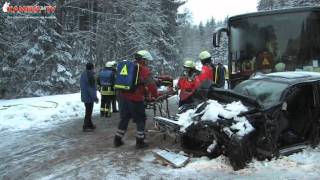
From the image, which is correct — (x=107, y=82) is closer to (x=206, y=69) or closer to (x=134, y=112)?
(x=206, y=69)

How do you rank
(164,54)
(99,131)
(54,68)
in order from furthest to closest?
(164,54) < (54,68) < (99,131)

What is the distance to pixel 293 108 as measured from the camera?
8617mm

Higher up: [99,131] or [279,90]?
[279,90]

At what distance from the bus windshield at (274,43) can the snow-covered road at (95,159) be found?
125 inches

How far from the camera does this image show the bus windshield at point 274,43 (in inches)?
442

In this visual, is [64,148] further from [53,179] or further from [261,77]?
[261,77]

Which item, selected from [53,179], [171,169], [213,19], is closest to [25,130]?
[53,179]

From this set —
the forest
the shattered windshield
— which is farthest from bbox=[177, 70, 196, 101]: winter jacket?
the forest

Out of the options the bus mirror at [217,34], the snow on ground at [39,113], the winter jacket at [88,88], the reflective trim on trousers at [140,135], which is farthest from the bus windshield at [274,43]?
the snow on ground at [39,113]

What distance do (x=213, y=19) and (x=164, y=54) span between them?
129 m

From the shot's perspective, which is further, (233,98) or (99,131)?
(99,131)

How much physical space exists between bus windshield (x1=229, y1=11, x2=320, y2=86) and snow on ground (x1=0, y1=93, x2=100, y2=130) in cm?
551

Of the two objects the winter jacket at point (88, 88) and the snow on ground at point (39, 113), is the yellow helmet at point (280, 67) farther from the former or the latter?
the snow on ground at point (39, 113)

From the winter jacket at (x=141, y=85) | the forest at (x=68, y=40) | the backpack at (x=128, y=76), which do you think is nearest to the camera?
the backpack at (x=128, y=76)
